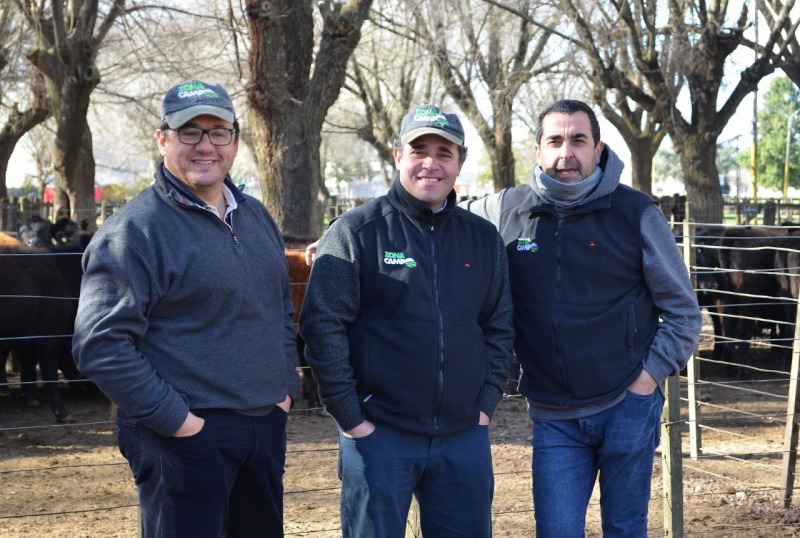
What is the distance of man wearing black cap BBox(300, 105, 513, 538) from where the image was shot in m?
3.28

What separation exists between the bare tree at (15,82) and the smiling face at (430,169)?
19.1 metres

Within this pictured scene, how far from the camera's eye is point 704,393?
1045cm

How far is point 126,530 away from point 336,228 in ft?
11.2

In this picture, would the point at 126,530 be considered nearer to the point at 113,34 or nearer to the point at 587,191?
the point at 587,191

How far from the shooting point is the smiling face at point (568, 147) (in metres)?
3.65

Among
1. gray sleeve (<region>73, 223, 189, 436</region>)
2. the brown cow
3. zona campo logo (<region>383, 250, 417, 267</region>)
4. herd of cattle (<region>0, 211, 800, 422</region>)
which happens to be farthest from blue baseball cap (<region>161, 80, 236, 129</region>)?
the brown cow

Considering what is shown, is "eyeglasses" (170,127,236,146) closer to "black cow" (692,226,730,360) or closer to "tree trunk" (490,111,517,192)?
"black cow" (692,226,730,360)

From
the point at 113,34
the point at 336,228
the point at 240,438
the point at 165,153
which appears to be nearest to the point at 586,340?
the point at 336,228

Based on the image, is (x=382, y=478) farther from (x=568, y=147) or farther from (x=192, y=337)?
(x=568, y=147)

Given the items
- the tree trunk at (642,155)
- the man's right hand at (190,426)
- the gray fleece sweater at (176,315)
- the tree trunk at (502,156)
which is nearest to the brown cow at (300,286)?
the gray fleece sweater at (176,315)

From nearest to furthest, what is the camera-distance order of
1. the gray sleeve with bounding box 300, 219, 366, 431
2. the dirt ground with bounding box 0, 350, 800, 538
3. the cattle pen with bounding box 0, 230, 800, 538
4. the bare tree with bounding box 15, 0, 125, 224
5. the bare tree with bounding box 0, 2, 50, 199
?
the gray sleeve with bounding box 300, 219, 366, 431 → the cattle pen with bounding box 0, 230, 800, 538 → the dirt ground with bounding box 0, 350, 800, 538 → the bare tree with bounding box 15, 0, 125, 224 → the bare tree with bounding box 0, 2, 50, 199

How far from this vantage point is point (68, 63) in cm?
1738

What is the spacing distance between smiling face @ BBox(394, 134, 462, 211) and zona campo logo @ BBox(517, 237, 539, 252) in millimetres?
447

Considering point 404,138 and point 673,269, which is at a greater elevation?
point 404,138
